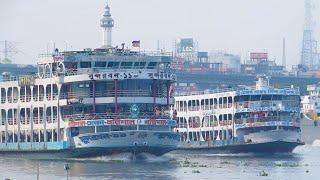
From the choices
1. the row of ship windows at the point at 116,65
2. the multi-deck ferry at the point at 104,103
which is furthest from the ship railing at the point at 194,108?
the row of ship windows at the point at 116,65

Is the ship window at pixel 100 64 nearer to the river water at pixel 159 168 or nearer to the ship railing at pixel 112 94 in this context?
the ship railing at pixel 112 94

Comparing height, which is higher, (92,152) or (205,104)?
(205,104)

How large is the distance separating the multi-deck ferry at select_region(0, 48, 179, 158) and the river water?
4.99 ft

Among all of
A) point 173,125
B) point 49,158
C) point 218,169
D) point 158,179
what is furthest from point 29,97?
point 158,179

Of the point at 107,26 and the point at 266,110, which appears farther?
the point at 107,26

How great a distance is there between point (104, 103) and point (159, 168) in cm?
1079

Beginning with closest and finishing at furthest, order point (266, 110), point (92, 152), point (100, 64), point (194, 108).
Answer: point (92, 152)
point (100, 64)
point (266, 110)
point (194, 108)

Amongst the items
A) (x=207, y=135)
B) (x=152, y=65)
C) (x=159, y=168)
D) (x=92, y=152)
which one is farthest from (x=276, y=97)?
(x=159, y=168)

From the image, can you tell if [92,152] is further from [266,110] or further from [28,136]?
[266,110]

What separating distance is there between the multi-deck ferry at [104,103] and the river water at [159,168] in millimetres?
1521

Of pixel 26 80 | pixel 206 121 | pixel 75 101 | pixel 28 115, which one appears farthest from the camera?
pixel 206 121

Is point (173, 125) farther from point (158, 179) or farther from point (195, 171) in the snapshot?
Result: point (158, 179)

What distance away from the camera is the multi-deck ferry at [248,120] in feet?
421

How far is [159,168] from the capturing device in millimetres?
97188
